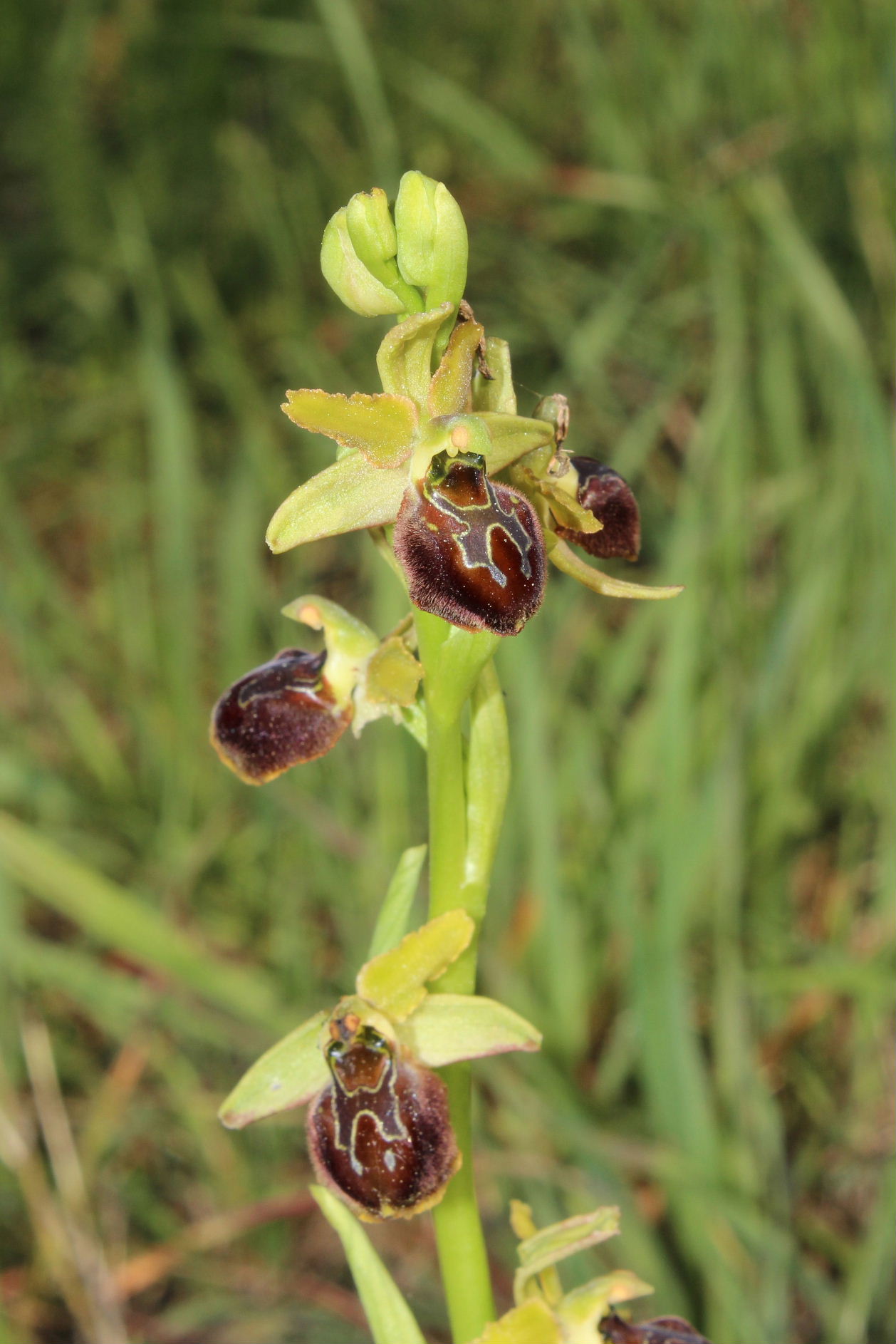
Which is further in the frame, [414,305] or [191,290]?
[191,290]

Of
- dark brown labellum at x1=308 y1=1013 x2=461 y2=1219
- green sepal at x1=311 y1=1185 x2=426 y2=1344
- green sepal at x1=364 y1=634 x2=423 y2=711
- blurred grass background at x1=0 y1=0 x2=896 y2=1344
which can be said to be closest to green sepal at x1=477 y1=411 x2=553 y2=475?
green sepal at x1=364 y1=634 x2=423 y2=711

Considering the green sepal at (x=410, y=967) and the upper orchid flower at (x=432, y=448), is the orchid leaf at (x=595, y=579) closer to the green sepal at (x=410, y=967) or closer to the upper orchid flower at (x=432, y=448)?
the upper orchid flower at (x=432, y=448)

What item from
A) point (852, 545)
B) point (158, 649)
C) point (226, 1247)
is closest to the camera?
point (226, 1247)

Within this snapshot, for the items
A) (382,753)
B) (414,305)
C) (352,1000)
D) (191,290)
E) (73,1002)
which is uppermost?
(191,290)

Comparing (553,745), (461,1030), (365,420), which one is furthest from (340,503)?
(553,745)

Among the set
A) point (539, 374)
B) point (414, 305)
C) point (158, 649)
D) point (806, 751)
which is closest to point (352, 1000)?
point (414, 305)

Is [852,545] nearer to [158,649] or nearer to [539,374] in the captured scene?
[539,374]

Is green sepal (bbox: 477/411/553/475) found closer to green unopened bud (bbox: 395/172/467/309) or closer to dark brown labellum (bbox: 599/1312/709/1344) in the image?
green unopened bud (bbox: 395/172/467/309)
